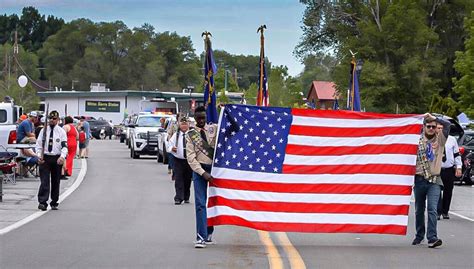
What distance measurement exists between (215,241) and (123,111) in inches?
3614

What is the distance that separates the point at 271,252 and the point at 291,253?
11.2 inches

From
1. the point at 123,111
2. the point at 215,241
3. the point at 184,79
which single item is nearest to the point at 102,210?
the point at 215,241

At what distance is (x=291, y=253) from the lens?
1288 centimetres

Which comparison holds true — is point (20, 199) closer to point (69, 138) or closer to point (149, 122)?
point (69, 138)

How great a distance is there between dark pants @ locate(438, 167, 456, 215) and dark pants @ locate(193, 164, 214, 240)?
20.5 feet

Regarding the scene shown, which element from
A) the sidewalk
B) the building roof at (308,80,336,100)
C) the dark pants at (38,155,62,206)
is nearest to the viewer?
the sidewalk

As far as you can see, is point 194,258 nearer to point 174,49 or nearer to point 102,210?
point 102,210

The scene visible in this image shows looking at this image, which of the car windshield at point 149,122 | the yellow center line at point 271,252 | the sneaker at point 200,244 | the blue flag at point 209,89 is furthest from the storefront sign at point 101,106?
the sneaker at point 200,244

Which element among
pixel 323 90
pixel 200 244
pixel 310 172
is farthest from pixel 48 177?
pixel 323 90

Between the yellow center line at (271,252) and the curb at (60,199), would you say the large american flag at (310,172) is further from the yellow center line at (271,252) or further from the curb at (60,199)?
the curb at (60,199)

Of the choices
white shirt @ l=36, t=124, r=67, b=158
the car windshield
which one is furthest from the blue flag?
the car windshield

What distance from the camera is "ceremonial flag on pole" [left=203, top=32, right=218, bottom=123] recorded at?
51.0 feet

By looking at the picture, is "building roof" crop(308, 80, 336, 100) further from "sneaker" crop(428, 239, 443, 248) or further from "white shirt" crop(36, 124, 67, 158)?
"sneaker" crop(428, 239, 443, 248)

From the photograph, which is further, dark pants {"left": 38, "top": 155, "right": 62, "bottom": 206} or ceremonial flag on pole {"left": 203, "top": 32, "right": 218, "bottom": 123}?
dark pants {"left": 38, "top": 155, "right": 62, "bottom": 206}
